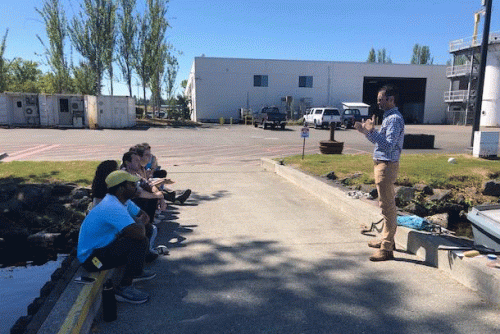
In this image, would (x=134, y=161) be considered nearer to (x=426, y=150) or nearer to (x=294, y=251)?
(x=294, y=251)

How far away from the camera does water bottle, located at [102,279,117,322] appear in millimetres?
2988

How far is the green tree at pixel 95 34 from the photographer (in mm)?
38938

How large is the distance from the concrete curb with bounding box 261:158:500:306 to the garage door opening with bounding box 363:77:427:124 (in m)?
45.6

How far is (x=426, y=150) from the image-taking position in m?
16.5

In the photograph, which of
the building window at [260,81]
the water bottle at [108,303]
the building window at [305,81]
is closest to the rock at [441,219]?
the water bottle at [108,303]

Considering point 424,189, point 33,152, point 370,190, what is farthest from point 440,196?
point 33,152

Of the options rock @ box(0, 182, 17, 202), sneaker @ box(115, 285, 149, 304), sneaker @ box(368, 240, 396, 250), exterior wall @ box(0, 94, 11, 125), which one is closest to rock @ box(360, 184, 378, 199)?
sneaker @ box(368, 240, 396, 250)

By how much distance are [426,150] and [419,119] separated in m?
38.3

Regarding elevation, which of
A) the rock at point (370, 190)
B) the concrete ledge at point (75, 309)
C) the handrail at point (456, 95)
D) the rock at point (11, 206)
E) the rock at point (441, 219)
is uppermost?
the handrail at point (456, 95)

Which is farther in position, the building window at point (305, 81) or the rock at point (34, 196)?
the building window at point (305, 81)

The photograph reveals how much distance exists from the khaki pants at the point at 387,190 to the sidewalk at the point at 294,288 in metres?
0.37

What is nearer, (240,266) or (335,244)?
(240,266)

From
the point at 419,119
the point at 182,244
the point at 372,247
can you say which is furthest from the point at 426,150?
the point at 419,119

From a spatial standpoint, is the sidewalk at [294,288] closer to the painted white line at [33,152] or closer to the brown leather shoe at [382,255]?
the brown leather shoe at [382,255]
